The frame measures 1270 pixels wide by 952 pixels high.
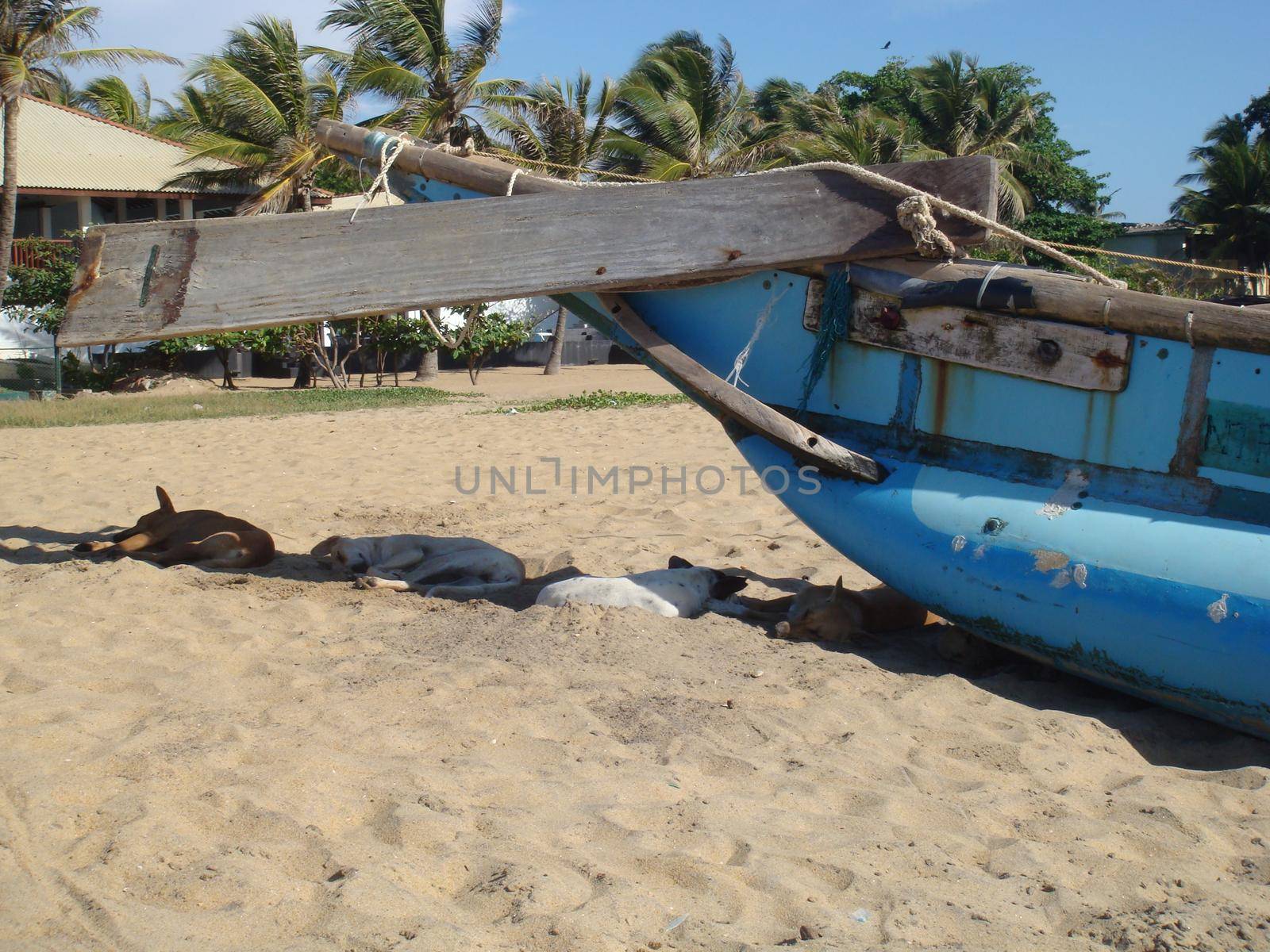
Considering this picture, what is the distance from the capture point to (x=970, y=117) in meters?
30.6

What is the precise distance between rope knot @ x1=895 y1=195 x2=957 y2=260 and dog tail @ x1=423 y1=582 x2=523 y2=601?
8.39ft

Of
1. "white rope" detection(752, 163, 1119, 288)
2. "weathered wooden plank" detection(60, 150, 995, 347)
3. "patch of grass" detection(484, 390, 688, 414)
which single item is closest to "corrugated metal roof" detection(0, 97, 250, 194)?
"patch of grass" detection(484, 390, 688, 414)

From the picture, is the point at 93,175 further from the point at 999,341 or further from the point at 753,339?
the point at 999,341

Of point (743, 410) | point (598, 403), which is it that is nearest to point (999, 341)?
point (743, 410)

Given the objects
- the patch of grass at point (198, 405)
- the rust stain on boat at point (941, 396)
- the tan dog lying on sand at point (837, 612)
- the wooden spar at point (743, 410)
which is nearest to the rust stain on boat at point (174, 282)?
the wooden spar at point (743, 410)

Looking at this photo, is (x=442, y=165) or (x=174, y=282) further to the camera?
(x=442, y=165)

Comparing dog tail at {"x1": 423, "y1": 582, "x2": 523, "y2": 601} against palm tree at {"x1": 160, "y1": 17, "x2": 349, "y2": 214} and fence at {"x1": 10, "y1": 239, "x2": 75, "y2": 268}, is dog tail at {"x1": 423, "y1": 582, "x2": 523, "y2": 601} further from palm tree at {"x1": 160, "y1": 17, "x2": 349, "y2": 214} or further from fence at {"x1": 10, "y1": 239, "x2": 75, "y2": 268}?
fence at {"x1": 10, "y1": 239, "x2": 75, "y2": 268}

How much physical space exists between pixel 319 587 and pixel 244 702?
157 cm

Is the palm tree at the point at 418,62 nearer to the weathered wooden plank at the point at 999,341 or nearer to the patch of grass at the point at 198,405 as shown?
the patch of grass at the point at 198,405

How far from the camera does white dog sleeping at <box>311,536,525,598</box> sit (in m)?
5.14

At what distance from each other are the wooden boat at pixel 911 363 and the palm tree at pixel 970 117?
27296mm

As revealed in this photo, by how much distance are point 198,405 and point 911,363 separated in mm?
11358

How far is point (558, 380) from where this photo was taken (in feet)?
68.4

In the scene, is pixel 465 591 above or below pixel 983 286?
below
